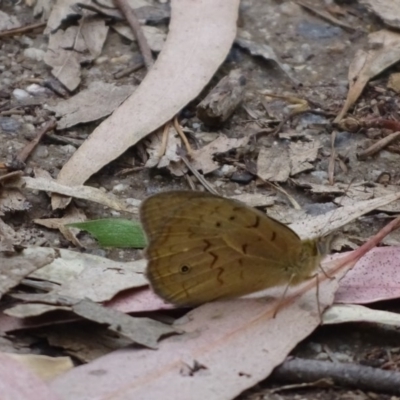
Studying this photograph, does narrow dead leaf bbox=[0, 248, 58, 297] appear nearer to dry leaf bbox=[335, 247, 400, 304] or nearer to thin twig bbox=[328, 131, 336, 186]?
dry leaf bbox=[335, 247, 400, 304]

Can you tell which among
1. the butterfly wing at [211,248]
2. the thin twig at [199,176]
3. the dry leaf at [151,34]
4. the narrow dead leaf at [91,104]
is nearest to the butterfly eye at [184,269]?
the butterfly wing at [211,248]

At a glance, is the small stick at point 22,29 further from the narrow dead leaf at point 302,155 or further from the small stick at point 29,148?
the narrow dead leaf at point 302,155

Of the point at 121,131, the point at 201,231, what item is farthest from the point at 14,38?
the point at 201,231

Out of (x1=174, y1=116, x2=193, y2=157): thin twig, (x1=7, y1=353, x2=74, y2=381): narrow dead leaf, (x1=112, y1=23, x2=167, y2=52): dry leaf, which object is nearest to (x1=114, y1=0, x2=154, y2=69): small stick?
(x1=112, y1=23, x2=167, y2=52): dry leaf

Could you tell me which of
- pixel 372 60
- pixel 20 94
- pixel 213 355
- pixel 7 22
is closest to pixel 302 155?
pixel 372 60

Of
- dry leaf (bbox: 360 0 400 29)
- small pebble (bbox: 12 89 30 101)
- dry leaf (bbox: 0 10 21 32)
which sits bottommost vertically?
small pebble (bbox: 12 89 30 101)

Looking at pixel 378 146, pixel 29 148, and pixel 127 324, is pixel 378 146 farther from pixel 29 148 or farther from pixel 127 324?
pixel 127 324
